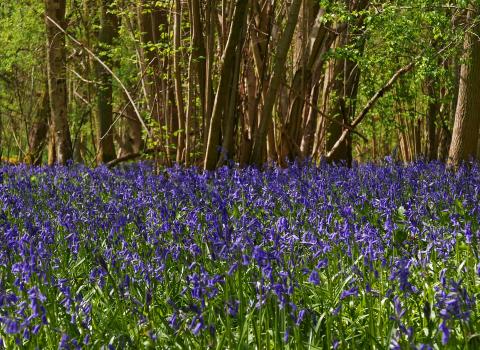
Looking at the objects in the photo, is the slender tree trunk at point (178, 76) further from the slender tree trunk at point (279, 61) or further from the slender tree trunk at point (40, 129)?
the slender tree trunk at point (40, 129)

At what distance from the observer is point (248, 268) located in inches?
164

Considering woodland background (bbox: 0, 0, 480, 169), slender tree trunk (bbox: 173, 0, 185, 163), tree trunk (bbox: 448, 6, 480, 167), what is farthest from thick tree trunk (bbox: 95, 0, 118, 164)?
tree trunk (bbox: 448, 6, 480, 167)

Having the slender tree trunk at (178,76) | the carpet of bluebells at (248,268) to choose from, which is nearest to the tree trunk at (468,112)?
the carpet of bluebells at (248,268)

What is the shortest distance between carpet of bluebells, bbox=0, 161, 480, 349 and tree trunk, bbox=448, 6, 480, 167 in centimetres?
395

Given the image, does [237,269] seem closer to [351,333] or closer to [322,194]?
[351,333]

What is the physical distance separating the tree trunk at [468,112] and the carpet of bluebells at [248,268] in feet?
13.0

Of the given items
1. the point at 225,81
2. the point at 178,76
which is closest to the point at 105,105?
the point at 178,76

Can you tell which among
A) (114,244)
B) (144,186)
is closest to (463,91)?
(144,186)

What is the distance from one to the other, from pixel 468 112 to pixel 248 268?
8313mm

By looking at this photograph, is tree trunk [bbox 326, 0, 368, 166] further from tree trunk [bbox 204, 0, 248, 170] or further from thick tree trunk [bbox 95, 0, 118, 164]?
thick tree trunk [bbox 95, 0, 118, 164]

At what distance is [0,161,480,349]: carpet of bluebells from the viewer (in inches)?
120

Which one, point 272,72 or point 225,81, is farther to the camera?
point 272,72

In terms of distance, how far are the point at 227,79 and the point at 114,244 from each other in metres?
5.58

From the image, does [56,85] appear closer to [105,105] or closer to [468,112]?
[105,105]
